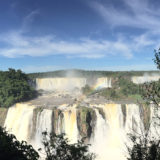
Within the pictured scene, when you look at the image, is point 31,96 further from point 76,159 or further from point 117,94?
point 76,159

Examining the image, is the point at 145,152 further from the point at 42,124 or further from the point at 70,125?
the point at 42,124

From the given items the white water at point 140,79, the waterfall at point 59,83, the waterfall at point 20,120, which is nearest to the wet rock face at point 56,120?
the waterfall at point 20,120

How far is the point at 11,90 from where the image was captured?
34.2m

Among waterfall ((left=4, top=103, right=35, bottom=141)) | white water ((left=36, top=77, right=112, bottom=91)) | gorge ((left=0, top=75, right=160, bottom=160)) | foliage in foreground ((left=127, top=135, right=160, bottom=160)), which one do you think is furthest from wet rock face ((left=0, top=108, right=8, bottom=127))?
foliage in foreground ((left=127, top=135, right=160, bottom=160))

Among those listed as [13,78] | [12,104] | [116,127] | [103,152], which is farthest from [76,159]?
[13,78]

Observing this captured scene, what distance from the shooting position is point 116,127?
2523cm

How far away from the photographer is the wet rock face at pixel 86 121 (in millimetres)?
23500

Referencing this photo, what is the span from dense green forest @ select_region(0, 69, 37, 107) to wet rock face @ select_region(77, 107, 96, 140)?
14.6m

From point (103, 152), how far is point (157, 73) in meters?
41.2

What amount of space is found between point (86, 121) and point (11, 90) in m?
18.0

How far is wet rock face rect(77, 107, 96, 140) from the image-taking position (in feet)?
77.1

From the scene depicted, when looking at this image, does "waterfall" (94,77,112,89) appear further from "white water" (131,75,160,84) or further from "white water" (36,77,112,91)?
"white water" (131,75,160,84)

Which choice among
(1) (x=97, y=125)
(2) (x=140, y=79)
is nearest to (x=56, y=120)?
(1) (x=97, y=125)

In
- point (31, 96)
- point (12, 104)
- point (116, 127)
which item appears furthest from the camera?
point (31, 96)
